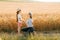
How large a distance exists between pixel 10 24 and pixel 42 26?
156cm

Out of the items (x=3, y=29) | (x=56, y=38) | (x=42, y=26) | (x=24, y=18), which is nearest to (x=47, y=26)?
→ (x=42, y=26)

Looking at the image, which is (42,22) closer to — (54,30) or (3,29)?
(54,30)

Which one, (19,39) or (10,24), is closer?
(19,39)

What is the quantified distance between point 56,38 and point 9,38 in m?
1.55

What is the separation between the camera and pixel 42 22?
14602mm

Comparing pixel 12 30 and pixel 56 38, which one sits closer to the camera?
pixel 56 38

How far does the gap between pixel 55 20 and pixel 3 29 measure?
2662 millimetres

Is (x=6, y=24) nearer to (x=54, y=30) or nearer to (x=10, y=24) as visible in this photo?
(x=10, y=24)

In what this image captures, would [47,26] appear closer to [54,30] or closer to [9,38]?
[54,30]

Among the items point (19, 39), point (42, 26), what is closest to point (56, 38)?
point (19, 39)

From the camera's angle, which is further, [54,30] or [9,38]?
[54,30]

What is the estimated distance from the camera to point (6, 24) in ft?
47.1

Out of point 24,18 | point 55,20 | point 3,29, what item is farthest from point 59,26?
point 3,29

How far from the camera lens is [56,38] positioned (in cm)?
979
